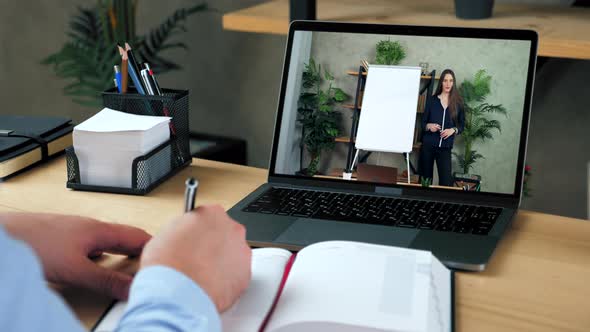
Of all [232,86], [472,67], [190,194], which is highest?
[472,67]

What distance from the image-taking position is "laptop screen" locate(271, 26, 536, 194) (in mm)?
1118

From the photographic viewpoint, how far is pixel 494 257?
970 mm

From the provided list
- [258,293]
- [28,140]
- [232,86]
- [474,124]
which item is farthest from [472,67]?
[232,86]

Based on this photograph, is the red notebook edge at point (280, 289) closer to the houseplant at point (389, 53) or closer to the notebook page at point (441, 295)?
the notebook page at point (441, 295)

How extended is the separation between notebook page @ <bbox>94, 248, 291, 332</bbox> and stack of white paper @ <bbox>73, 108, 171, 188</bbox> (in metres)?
0.37

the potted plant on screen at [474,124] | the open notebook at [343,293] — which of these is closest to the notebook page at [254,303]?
the open notebook at [343,293]

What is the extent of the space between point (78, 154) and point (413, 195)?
1.73 feet

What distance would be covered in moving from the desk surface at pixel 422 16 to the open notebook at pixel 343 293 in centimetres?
99

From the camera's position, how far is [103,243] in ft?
3.04

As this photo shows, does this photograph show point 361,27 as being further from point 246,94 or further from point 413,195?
point 246,94

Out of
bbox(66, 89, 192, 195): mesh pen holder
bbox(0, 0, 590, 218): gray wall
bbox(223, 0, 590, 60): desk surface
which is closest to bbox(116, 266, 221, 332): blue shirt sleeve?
bbox(66, 89, 192, 195): mesh pen holder

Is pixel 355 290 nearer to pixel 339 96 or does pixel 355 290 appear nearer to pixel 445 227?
pixel 445 227

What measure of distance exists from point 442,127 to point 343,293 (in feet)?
1.45

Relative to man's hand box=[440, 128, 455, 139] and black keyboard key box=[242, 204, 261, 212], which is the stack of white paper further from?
man's hand box=[440, 128, 455, 139]
